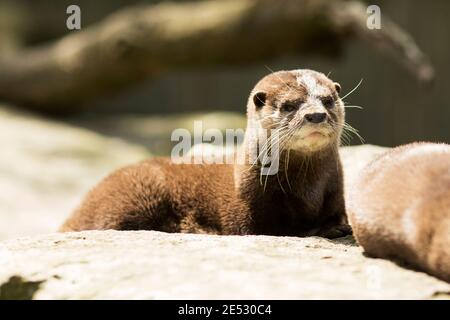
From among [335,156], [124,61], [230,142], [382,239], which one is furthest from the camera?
[124,61]

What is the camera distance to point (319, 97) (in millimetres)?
3752

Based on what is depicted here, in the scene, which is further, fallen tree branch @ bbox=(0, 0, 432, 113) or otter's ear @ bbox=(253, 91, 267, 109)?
fallen tree branch @ bbox=(0, 0, 432, 113)

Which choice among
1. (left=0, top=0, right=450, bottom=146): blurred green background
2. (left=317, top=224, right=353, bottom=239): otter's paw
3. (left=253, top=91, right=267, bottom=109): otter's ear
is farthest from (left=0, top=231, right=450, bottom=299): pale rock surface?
(left=0, top=0, right=450, bottom=146): blurred green background

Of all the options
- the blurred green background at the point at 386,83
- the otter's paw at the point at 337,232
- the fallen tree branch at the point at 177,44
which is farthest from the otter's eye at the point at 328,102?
the blurred green background at the point at 386,83

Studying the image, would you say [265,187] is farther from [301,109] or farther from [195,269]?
[195,269]

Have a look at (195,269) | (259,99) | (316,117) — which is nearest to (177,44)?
(259,99)

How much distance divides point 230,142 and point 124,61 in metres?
2.65

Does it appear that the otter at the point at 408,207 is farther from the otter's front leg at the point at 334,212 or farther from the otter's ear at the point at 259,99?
the otter's ear at the point at 259,99

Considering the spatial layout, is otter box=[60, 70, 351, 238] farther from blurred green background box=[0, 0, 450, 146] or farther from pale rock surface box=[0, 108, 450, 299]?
blurred green background box=[0, 0, 450, 146]

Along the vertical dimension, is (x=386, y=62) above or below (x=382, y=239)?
above

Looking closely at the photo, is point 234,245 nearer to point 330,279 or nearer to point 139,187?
point 330,279

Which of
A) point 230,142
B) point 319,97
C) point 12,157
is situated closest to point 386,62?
point 230,142

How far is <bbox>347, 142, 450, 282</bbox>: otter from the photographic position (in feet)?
8.52
